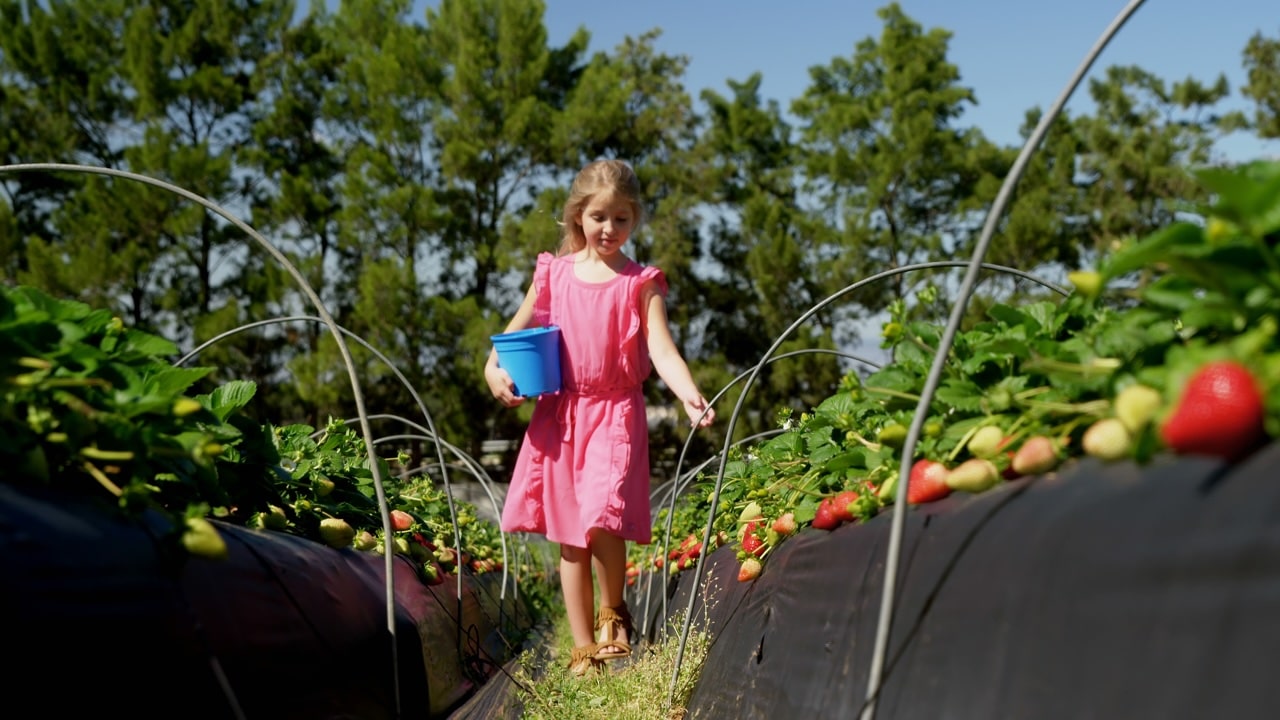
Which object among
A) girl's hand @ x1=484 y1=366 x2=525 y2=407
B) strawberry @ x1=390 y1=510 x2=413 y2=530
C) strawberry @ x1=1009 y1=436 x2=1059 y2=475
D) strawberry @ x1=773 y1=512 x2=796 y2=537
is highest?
girl's hand @ x1=484 y1=366 x2=525 y2=407

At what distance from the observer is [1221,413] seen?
1.13m

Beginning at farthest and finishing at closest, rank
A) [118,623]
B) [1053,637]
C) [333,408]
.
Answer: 1. [333,408]
2. [118,623]
3. [1053,637]

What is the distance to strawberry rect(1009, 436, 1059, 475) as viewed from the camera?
1.60 meters

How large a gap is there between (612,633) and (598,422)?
725mm

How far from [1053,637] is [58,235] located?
64.4ft

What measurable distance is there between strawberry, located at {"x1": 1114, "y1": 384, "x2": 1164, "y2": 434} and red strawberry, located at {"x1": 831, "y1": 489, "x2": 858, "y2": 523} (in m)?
1.06

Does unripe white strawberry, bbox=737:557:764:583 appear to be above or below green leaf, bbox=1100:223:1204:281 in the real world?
below

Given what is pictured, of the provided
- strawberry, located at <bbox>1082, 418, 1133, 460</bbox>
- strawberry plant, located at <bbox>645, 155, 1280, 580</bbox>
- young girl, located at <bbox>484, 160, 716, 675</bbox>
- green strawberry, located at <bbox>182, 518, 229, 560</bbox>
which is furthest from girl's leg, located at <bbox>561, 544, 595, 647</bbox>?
strawberry, located at <bbox>1082, 418, 1133, 460</bbox>

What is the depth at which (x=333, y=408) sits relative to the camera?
17453 millimetres

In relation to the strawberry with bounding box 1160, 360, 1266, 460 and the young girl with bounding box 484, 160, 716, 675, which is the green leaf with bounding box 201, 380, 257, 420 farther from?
the strawberry with bounding box 1160, 360, 1266, 460

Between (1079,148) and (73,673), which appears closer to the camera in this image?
(73,673)

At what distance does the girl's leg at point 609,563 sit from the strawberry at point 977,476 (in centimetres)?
193

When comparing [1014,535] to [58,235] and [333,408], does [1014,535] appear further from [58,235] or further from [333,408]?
[58,235]

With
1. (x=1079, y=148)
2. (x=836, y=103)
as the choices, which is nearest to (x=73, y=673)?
(x=836, y=103)
